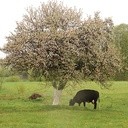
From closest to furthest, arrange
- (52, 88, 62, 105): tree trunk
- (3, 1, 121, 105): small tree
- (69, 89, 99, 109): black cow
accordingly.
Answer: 1. (3, 1, 121, 105): small tree
2. (69, 89, 99, 109): black cow
3. (52, 88, 62, 105): tree trunk

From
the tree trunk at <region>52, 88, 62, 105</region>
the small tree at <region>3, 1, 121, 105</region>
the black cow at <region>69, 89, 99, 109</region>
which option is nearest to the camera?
the small tree at <region>3, 1, 121, 105</region>

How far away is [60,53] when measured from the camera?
35.8m

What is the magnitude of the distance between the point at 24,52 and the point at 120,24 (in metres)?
102

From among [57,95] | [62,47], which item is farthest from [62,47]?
[57,95]

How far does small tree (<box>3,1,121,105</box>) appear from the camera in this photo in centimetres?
3566

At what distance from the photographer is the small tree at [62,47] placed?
3566 centimetres

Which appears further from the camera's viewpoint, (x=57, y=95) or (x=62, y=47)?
(x=57, y=95)

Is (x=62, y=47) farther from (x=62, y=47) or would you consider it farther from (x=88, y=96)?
(x=88, y=96)

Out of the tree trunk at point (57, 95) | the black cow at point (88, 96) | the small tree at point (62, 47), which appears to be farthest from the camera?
the tree trunk at point (57, 95)

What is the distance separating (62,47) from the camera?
35.7 m

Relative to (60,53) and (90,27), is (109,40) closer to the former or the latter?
(90,27)

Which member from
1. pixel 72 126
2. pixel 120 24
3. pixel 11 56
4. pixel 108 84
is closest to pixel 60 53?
pixel 11 56

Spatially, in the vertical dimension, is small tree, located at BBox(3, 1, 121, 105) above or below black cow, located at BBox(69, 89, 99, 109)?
above

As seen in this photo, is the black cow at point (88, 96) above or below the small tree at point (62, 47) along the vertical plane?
below
